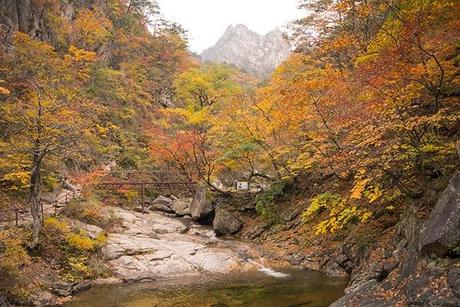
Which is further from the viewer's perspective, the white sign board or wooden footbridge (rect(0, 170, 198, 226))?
the white sign board

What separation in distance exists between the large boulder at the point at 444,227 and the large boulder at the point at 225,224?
16.8m

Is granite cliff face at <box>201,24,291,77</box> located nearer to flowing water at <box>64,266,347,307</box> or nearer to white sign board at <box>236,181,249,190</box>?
white sign board at <box>236,181,249,190</box>

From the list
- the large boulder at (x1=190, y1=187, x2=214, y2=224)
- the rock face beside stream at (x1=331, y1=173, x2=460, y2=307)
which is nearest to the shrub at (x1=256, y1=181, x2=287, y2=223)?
the large boulder at (x1=190, y1=187, x2=214, y2=224)

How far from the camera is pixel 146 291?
1508 cm

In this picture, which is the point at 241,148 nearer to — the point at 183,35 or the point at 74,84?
the point at 74,84

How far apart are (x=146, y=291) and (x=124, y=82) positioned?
2731cm

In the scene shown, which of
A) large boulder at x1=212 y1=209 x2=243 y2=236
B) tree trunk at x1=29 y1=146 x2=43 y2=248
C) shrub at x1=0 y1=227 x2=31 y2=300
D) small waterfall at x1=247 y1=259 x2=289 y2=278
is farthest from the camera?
large boulder at x1=212 y1=209 x2=243 y2=236

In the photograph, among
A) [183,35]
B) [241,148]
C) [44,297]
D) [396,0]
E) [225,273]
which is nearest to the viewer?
[44,297]

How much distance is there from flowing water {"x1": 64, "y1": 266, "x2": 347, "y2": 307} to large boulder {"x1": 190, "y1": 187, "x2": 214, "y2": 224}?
10.2m

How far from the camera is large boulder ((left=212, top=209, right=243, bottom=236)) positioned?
994 inches

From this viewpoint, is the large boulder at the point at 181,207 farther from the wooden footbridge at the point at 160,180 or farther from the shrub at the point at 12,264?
the shrub at the point at 12,264

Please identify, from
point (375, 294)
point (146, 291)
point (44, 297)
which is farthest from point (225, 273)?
point (375, 294)

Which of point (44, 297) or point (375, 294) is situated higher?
point (375, 294)

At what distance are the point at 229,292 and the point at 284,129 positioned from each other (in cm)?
1081
